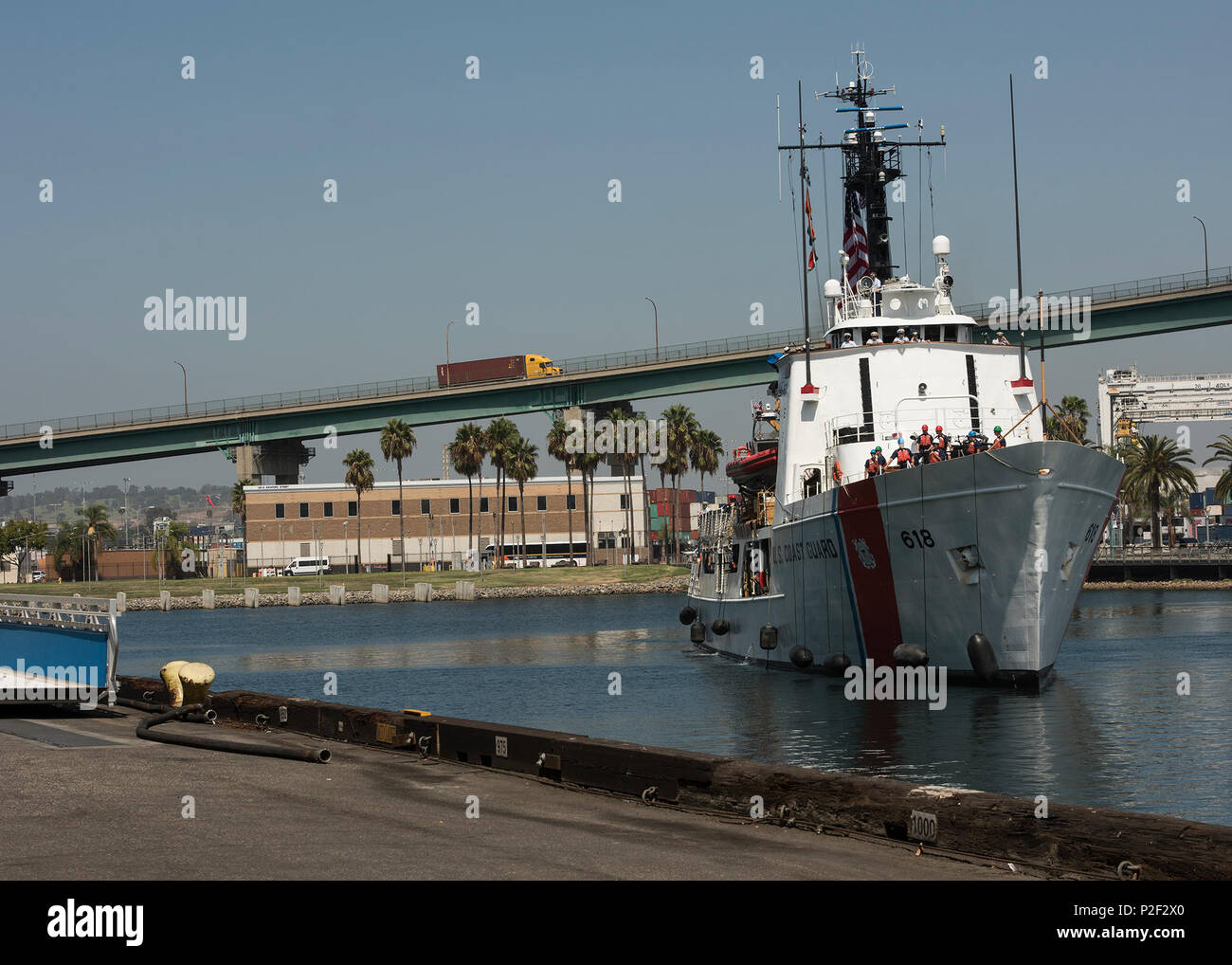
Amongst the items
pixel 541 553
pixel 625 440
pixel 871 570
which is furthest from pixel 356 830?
pixel 541 553

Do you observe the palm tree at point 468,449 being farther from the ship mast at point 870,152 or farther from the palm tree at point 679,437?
the ship mast at point 870,152

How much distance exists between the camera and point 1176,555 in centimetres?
10062

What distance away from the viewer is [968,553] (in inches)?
1107

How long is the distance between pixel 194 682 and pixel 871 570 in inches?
646

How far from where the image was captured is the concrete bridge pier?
12106 centimetres

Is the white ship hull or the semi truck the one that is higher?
the semi truck

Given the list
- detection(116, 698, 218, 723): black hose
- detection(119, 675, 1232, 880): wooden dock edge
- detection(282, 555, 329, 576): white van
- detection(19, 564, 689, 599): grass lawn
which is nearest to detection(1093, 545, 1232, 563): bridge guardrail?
detection(19, 564, 689, 599): grass lawn

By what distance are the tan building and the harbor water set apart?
85.7 metres

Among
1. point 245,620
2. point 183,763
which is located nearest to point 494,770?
point 183,763

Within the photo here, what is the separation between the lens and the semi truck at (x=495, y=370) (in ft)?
388

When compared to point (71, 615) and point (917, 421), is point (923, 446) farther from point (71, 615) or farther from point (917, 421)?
point (71, 615)

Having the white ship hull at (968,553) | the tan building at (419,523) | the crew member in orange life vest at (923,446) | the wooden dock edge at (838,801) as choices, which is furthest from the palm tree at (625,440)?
the wooden dock edge at (838,801)

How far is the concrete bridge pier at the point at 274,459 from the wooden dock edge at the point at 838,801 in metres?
107

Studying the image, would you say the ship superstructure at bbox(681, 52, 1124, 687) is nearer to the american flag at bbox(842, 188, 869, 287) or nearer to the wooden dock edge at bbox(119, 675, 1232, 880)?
the american flag at bbox(842, 188, 869, 287)
